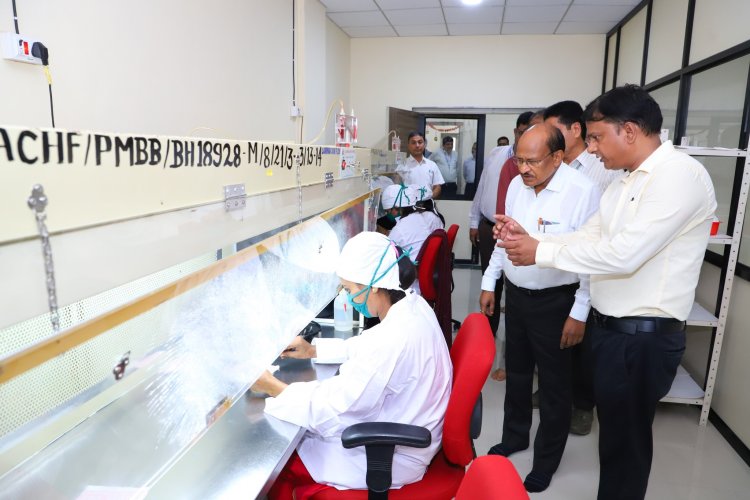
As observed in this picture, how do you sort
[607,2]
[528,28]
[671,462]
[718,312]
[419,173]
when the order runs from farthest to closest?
[528,28], [419,173], [607,2], [718,312], [671,462]

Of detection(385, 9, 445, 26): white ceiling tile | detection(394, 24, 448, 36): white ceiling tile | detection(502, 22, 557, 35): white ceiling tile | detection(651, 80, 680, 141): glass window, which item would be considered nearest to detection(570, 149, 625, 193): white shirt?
detection(651, 80, 680, 141): glass window

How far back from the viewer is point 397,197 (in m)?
3.31

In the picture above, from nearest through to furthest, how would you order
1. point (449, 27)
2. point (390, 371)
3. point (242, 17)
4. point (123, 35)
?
1. point (390, 371)
2. point (123, 35)
3. point (242, 17)
4. point (449, 27)

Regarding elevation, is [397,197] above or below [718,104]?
below

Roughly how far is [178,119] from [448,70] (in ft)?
12.0

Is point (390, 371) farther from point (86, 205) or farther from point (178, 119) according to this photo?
point (178, 119)

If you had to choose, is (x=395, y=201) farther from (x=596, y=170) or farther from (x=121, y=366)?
(x=121, y=366)

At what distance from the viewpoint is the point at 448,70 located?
554 cm

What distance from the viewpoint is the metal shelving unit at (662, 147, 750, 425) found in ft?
7.63

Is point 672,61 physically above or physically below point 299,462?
above

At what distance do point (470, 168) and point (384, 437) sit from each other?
4.96 metres

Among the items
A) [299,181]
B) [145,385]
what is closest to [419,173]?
[299,181]

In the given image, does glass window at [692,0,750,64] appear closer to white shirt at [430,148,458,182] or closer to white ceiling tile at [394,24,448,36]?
white ceiling tile at [394,24,448,36]

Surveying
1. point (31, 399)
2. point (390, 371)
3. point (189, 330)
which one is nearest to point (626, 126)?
point (390, 371)
